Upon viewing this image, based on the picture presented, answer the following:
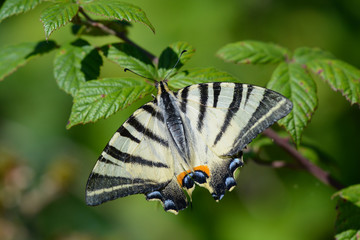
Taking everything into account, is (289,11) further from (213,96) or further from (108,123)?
(213,96)

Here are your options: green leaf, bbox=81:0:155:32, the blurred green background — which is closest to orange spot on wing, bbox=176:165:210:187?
green leaf, bbox=81:0:155:32

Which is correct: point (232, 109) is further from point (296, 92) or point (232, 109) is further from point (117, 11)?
point (117, 11)

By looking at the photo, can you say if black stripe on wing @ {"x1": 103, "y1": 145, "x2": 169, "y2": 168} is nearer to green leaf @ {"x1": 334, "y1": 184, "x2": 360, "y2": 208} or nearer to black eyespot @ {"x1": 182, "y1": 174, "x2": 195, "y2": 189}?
black eyespot @ {"x1": 182, "y1": 174, "x2": 195, "y2": 189}

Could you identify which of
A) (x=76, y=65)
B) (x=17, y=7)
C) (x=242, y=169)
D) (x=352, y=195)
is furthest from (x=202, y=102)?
(x=242, y=169)

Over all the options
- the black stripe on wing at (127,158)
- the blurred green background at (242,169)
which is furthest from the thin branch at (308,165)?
the blurred green background at (242,169)

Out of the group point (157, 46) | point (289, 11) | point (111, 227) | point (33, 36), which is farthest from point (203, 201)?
point (33, 36)

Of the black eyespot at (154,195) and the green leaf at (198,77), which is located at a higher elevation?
the green leaf at (198,77)

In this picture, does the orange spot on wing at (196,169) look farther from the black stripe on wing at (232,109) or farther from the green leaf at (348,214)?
the green leaf at (348,214)
